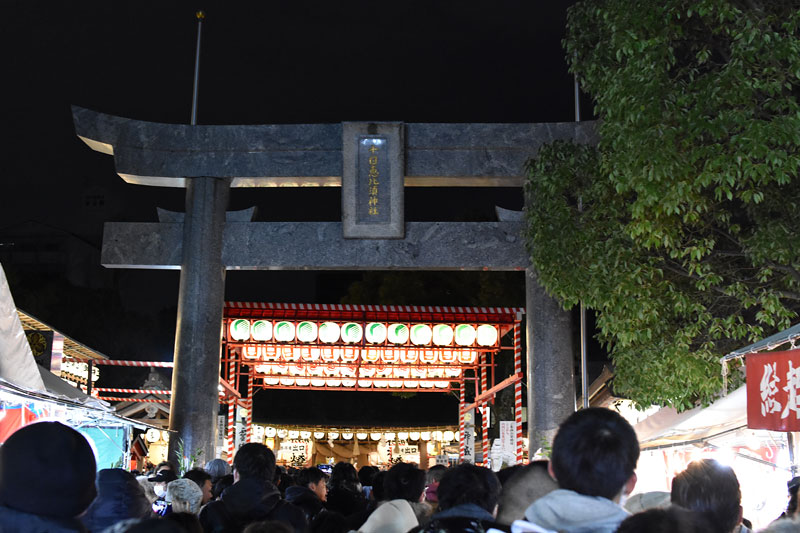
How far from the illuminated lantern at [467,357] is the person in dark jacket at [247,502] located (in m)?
17.9

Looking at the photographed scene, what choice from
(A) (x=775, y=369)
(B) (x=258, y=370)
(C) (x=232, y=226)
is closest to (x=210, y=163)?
(C) (x=232, y=226)

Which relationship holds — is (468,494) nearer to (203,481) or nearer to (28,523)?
(28,523)

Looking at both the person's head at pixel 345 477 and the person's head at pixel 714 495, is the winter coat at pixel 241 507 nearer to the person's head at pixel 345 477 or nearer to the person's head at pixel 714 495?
the person's head at pixel 345 477

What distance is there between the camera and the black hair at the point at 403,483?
18.2ft

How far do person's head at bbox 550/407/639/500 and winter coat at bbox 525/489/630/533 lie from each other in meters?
0.05

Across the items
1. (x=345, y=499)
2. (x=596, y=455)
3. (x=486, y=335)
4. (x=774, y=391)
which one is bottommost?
(x=345, y=499)

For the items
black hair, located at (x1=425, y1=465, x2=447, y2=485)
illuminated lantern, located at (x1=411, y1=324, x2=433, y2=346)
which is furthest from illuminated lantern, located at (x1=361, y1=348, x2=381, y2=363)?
black hair, located at (x1=425, y1=465, x2=447, y2=485)

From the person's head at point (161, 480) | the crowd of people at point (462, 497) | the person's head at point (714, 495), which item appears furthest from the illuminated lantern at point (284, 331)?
the person's head at point (714, 495)

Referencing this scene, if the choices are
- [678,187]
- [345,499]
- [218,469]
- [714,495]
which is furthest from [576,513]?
[218,469]

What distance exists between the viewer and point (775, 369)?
7.16m

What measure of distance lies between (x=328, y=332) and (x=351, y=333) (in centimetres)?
57

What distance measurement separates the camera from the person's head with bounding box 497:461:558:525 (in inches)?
139

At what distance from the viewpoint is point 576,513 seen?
2688 mm

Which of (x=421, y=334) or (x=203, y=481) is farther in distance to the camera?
(x=421, y=334)
